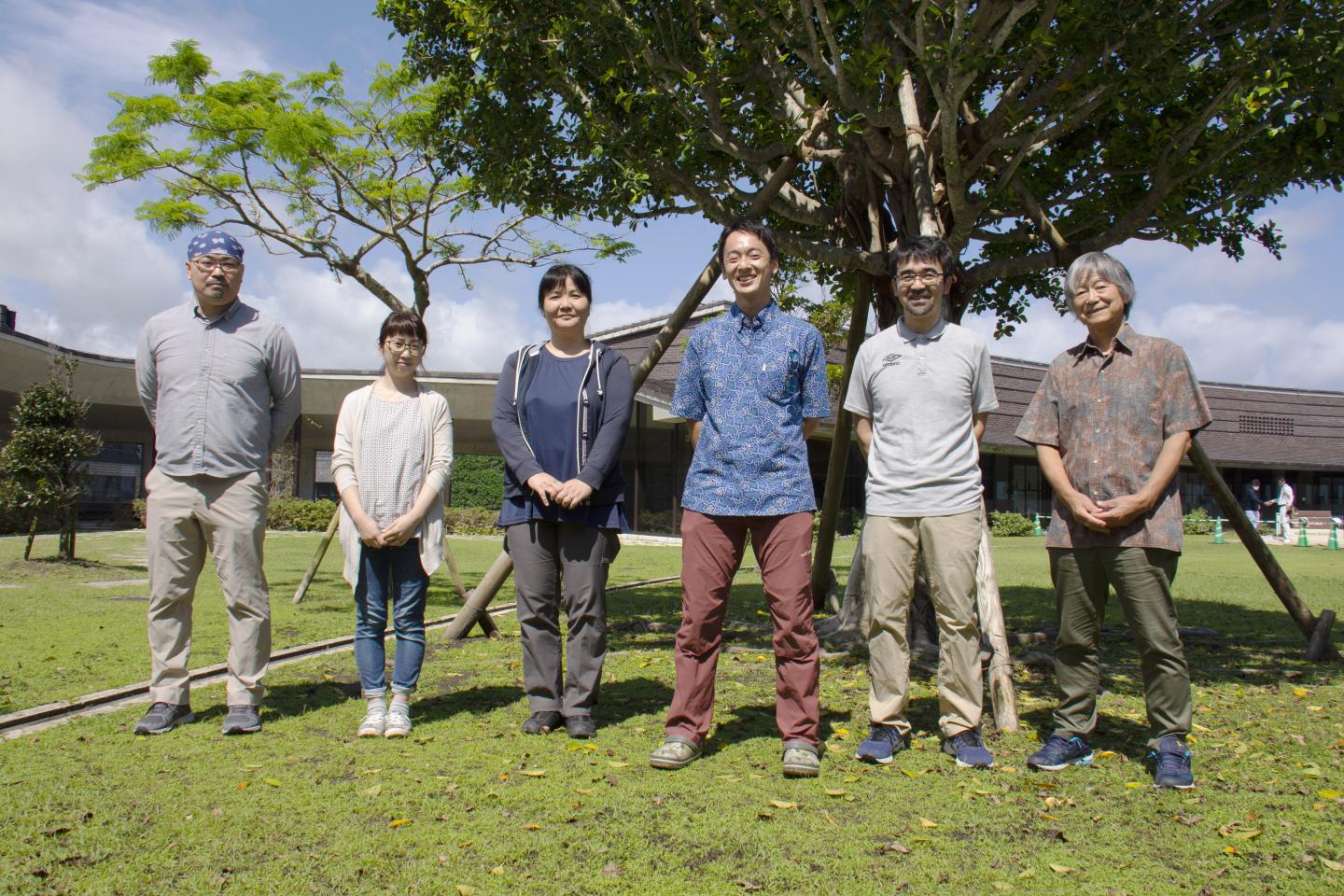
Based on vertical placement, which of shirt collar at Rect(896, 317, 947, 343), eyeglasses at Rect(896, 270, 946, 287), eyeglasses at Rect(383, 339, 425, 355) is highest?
eyeglasses at Rect(896, 270, 946, 287)

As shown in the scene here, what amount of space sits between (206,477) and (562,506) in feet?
5.13

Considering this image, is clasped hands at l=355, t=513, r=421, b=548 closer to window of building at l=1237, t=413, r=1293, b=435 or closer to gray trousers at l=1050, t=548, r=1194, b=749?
gray trousers at l=1050, t=548, r=1194, b=749

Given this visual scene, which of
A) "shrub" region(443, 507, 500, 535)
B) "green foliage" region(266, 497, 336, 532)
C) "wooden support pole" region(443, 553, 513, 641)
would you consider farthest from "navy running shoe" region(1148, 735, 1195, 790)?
"green foliage" region(266, 497, 336, 532)

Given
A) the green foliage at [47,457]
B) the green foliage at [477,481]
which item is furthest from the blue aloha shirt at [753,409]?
the green foliage at [477,481]

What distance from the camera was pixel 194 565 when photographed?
4309mm

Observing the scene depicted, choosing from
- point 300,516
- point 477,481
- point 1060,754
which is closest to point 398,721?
point 1060,754

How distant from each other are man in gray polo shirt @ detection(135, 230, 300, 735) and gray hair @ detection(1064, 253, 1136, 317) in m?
3.54

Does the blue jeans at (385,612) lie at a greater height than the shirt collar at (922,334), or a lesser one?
lesser

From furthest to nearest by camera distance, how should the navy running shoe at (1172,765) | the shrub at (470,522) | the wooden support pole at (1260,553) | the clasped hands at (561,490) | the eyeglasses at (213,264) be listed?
the shrub at (470,522), the wooden support pole at (1260,553), the eyeglasses at (213,264), the clasped hands at (561,490), the navy running shoe at (1172,765)

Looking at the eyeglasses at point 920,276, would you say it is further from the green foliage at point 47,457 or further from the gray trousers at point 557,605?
the green foliage at point 47,457

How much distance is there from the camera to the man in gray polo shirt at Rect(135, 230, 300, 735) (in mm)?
4199

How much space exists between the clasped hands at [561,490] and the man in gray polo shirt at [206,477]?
1205mm

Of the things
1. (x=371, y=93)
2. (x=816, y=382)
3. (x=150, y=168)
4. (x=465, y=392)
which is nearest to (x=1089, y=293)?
(x=816, y=382)

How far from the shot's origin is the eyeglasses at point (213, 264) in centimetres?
429
